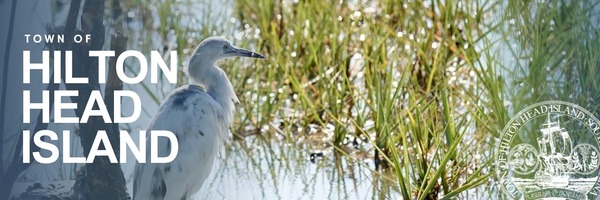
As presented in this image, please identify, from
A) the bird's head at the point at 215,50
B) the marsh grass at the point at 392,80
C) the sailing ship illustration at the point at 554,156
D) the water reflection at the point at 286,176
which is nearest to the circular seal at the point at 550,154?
the sailing ship illustration at the point at 554,156

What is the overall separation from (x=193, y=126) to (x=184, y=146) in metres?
0.09

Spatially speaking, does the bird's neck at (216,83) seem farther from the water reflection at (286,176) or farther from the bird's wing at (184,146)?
the water reflection at (286,176)

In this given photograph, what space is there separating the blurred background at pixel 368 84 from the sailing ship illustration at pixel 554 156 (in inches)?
5.8

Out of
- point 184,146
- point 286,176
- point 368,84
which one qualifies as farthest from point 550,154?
point 184,146

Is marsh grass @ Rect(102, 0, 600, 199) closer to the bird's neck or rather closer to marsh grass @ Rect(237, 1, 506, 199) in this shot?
marsh grass @ Rect(237, 1, 506, 199)

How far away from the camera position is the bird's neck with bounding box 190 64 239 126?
6.17 meters

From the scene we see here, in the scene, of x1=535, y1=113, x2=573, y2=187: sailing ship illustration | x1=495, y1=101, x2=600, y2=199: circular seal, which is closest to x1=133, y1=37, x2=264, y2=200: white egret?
x1=495, y1=101, x2=600, y2=199: circular seal

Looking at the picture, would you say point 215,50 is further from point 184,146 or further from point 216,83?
point 184,146

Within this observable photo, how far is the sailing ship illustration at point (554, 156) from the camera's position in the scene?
5.91 m

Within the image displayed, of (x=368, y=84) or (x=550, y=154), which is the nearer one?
(x=550, y=154)

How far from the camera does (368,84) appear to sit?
689cm

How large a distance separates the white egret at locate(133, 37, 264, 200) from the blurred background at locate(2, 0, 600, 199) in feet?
1.57

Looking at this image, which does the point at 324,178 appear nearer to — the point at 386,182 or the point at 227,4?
the point at 386,182

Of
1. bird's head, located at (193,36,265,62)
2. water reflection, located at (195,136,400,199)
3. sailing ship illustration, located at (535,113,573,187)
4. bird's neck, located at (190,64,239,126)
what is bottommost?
sailing ship illustration, located at (535,113,573,187)
